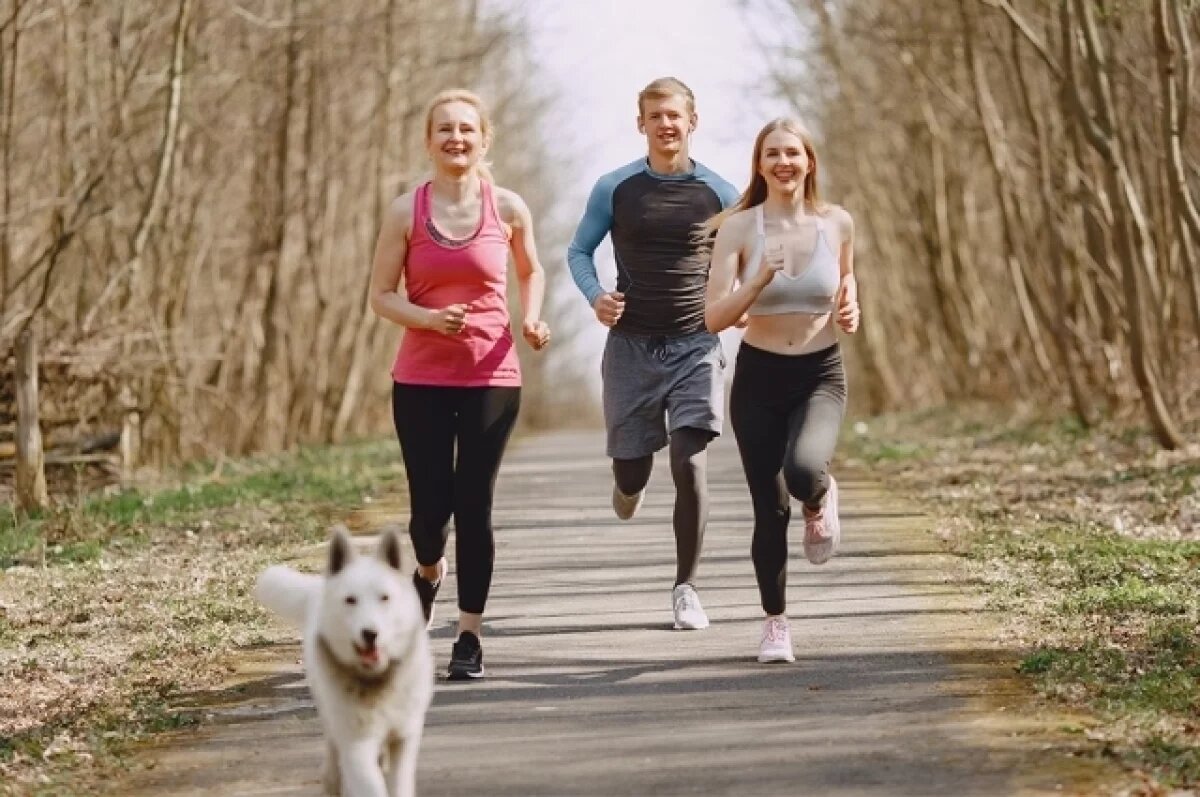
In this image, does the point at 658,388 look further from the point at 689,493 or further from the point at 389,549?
the point at 389,549

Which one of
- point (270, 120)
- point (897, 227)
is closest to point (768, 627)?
point (270, 120)

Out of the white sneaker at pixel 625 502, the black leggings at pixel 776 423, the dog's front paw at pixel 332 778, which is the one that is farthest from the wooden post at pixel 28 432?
the dog's front paw at pixel 332 778

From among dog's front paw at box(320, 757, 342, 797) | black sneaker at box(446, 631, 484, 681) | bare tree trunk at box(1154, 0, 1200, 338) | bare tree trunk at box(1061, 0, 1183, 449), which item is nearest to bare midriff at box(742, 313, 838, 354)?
black sneaker at box(446, 631, 484, 681)

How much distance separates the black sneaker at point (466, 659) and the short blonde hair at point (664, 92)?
2.36 m

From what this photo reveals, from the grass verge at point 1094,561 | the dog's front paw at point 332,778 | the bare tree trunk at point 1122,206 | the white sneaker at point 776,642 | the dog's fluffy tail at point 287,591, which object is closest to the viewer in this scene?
the dog's front paw at point 332,778

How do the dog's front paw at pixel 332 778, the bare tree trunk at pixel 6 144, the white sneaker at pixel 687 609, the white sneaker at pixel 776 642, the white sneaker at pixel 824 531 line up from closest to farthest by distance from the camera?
the dog's front paw at pixel 332 778, the white sneaker at pixel 776 642, the white sneaker at pixel 824 531, the white sneaker at pixel 687 609, the bare tree trunk at pixel 6 144

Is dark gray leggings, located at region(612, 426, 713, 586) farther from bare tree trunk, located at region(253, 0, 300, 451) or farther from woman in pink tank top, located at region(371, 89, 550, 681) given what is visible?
bare tree trunk, located at region(253, 0, 300, 451)

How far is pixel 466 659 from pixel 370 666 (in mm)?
2424

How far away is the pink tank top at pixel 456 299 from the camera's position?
27.0 feet

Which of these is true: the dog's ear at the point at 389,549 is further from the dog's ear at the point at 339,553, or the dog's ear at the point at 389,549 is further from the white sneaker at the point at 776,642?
the white sneaker at the point at 776,642

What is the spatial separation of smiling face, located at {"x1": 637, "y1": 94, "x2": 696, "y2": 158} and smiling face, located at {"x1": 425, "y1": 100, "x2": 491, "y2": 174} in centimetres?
108

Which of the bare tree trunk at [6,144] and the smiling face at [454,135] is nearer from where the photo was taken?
the smiling face at [454,135]

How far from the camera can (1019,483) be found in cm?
1667

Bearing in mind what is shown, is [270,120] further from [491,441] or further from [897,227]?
[491,441]
